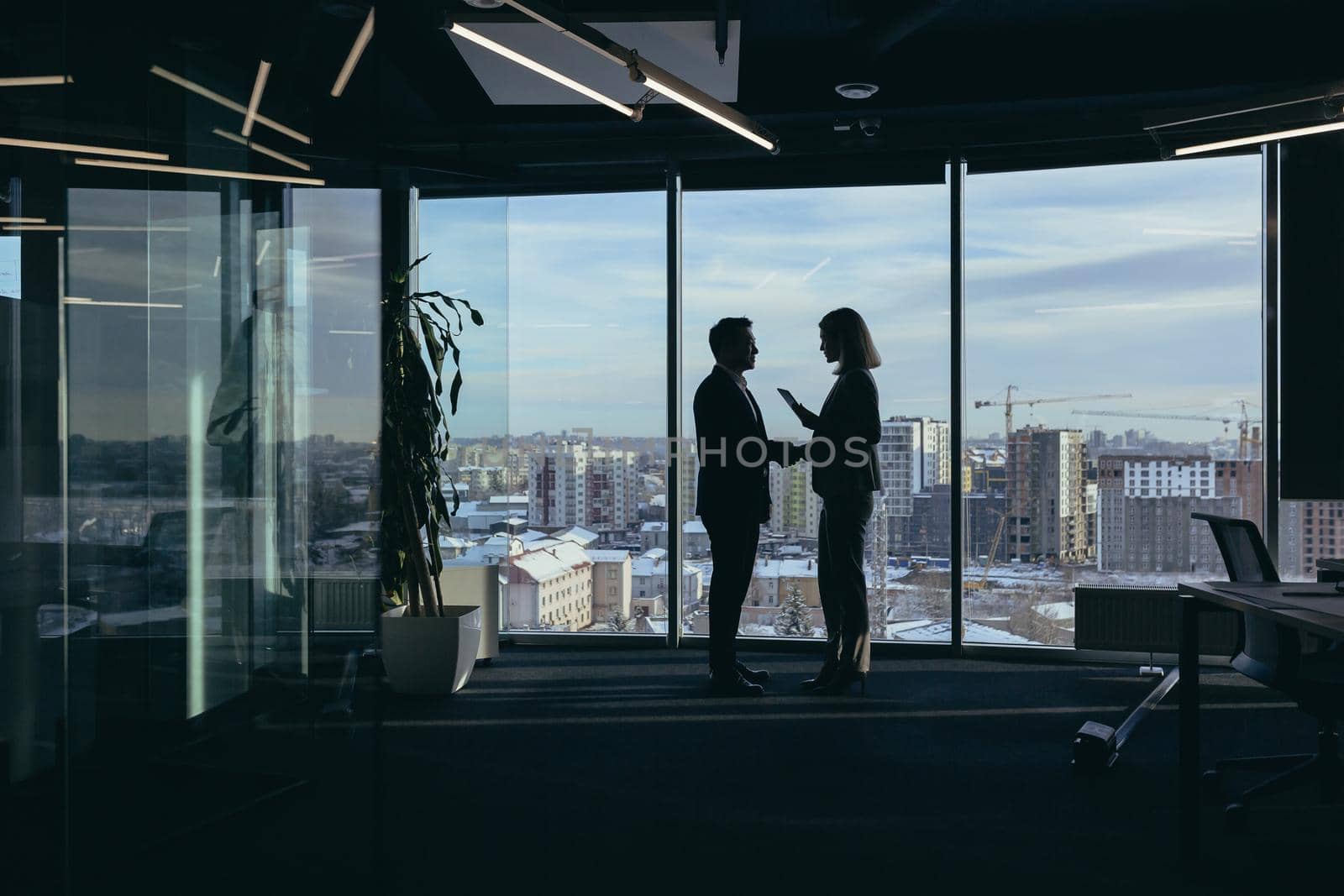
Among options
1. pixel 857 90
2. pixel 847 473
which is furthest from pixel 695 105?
pixel 847 473

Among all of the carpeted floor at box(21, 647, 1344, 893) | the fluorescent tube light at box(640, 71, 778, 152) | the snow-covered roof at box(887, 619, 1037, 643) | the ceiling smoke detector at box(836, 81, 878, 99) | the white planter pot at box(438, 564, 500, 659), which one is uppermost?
the ceiling smoke detector at box(836, 81, 878, 99)

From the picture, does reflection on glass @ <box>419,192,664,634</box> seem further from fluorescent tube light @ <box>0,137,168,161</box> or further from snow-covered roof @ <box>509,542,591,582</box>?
fluorescent tube light @ <box>0,137,168,161</box>

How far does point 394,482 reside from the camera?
482 cm

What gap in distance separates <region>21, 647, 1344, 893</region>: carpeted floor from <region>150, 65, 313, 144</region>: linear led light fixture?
138cm

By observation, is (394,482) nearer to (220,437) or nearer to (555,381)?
(555,381)

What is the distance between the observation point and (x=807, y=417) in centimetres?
494

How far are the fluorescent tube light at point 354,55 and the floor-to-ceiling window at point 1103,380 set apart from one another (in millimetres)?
4472

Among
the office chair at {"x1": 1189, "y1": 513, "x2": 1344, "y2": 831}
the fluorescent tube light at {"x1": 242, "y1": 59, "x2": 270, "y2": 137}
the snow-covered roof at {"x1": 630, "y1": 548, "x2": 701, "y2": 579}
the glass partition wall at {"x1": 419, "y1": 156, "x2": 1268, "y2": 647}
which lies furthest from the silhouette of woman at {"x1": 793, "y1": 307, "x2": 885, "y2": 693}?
the fluorescent tube light at {"x1": 242, "y1": 59, "x2": 270, "y2": 137}

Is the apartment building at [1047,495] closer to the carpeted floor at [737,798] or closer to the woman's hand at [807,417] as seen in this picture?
the carpeted floor at [737,798]

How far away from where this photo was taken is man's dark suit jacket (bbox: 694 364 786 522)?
188 inches

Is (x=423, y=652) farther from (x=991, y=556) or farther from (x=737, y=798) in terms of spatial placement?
(x=991, y=556)

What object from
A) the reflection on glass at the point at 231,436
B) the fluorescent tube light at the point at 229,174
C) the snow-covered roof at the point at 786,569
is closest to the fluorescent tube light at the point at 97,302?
the reflection on glass at the point at 231,436

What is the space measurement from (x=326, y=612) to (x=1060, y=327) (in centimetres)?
483

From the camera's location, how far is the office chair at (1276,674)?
10.00 feet
